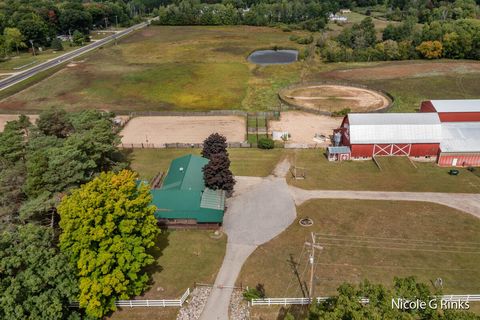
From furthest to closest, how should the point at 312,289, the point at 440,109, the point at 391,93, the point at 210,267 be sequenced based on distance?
the point at 391,93, the point at 440,109, the point at 210,267, the point at 312,289

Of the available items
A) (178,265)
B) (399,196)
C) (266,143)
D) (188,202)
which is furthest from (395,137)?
(178,265)

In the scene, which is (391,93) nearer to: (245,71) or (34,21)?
(245,71)

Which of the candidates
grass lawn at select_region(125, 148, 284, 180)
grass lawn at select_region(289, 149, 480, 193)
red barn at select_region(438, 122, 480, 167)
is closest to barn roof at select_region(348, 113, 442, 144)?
red barn at select_region(438, 122, 480, 167)

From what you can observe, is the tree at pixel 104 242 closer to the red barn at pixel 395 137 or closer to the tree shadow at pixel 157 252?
the tree shadow at pixel 157 252

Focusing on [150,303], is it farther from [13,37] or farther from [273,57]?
[13,37]

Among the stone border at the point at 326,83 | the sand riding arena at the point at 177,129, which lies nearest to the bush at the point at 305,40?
the stone border at the point at 326,83

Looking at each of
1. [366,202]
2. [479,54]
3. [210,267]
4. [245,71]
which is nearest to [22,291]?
[210,267]
